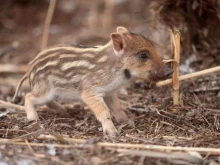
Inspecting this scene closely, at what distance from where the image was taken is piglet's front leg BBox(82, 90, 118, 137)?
511 cm

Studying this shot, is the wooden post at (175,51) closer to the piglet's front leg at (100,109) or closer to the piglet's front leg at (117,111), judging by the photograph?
the piglet's front leg at (117,111)

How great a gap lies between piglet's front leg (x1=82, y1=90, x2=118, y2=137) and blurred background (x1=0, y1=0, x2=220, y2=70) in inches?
60.3

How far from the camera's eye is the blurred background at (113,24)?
6641 millimetres

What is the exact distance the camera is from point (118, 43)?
520 cm

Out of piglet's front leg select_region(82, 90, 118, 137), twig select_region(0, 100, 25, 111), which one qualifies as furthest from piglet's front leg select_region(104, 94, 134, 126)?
twig select_region(0, 100, 25, 111)

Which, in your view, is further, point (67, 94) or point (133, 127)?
point (67, 94)

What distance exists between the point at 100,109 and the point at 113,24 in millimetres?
4976

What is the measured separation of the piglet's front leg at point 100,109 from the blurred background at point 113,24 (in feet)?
5.03

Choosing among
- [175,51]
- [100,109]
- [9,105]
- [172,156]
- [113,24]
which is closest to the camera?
[172,156]

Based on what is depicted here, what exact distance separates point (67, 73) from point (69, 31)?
4727mm

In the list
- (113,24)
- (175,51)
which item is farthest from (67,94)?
(113,24)

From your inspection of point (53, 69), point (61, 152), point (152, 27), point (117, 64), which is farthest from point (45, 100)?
point (152, 27)

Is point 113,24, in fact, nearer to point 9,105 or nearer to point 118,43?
point 9,105

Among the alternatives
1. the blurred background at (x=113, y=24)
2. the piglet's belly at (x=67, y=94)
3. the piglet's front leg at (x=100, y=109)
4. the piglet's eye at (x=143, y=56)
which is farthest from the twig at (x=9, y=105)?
the blurred background at (x=113, y=24)
